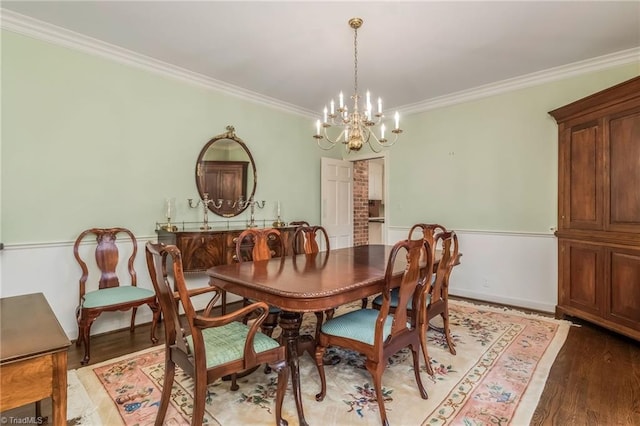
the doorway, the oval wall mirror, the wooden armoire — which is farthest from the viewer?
the doorway

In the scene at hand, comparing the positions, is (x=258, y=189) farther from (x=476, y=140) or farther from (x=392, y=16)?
(x=476, y=140)

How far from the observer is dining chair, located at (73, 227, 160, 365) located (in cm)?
255

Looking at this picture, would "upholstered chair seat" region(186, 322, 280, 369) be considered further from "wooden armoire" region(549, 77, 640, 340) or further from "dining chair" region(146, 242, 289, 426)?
"wooden armoire" region(549, 77, 640, 340)

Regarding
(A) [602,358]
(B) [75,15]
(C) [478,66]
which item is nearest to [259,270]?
(B) [75,15]

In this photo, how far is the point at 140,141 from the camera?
3254 millimetres

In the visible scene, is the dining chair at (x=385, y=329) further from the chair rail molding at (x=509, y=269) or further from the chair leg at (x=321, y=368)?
the chair rail molding at (x=509, y=269)

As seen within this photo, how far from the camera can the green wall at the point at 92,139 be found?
8.57 feet

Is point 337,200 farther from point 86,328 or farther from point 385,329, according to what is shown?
point 86,328

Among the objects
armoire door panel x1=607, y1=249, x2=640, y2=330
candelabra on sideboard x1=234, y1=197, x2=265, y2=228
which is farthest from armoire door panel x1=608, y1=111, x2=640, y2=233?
candelabra on sideboard x1=234, y1=197, x2=265, y2=228

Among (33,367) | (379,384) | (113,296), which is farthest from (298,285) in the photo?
(113,296)

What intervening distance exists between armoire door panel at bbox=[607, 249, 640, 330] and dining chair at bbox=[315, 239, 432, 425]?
194 centimetres

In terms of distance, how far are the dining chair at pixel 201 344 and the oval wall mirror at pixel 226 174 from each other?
2.27 m

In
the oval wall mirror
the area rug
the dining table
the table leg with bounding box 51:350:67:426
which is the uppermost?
the oval wall mirror

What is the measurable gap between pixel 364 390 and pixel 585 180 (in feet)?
9.23
